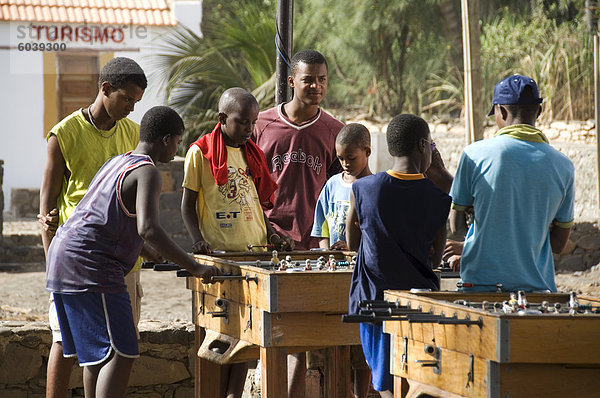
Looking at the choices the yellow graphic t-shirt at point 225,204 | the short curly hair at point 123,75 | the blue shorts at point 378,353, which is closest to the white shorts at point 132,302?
the yellow graphic t-shirt at point 225,204

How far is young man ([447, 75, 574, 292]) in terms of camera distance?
13.0ft

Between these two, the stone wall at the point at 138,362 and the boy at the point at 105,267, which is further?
the stone wall at the point at 138,362

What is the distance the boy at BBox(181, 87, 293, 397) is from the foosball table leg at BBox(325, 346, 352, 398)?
459 millimetres

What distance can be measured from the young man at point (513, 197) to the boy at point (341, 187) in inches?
43.0

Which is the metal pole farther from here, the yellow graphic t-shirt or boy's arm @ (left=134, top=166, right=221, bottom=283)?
boy's arm @ (left=134, top=166, right=221, bottom=283)

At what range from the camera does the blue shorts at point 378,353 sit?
415 cm

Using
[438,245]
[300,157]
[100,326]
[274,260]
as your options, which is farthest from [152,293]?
Result: [438,245]

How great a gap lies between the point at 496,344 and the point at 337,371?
2.09m

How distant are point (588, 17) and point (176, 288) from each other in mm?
8946

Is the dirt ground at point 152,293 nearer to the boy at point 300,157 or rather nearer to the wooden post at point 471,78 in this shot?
the wooden post at point 471,78

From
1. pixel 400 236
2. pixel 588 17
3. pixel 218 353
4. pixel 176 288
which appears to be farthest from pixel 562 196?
pixel 588 17

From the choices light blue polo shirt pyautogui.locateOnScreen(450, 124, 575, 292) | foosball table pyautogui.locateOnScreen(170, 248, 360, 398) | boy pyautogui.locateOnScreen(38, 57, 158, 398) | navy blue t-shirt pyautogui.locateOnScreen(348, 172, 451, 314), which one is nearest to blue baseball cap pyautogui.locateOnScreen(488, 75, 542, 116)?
light blue polo shirt pyautogui.locateOnScreen(450, 124, 575, 292)

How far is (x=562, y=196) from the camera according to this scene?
13.3 feet

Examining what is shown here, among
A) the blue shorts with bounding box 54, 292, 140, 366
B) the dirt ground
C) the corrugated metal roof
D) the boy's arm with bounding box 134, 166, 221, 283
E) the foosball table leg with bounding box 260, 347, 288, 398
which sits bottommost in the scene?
the dirt ground
